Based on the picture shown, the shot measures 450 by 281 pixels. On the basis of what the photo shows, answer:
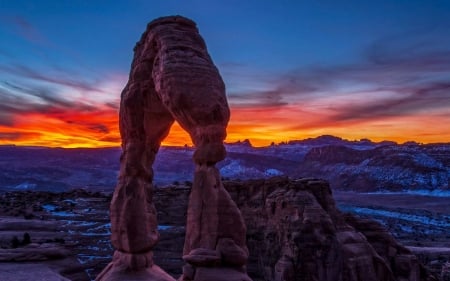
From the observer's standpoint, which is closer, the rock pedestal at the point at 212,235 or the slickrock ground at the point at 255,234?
the rock pedestal at the point at 212,235

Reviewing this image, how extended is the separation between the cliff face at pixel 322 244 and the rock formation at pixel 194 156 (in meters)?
6.89

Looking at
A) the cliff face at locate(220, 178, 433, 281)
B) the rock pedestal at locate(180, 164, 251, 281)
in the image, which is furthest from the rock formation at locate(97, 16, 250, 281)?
the cliff face at locate(220, 178, 433, 281)

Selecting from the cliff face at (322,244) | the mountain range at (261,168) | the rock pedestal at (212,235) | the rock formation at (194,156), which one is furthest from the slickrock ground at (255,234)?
the mountain range at (261,168)

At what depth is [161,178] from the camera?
6112 inches

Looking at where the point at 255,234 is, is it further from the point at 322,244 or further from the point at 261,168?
the point at 261,168

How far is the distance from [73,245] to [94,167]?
137 metres

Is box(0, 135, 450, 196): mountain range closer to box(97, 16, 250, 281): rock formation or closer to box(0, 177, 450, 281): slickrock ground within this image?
box(0, 177, 450, 281): slickrock ground

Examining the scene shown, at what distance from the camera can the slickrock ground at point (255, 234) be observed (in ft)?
61.0

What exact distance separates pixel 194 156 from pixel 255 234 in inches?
593

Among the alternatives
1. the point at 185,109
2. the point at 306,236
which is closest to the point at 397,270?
the point at 306,236

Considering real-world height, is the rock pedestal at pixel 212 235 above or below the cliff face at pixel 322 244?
above

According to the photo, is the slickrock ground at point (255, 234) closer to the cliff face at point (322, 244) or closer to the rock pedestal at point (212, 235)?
the cliff face at point (322, 244)

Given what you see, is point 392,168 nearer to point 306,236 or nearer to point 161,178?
point 161,178

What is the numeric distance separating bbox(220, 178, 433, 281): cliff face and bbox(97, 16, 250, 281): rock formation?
6.89 metres
